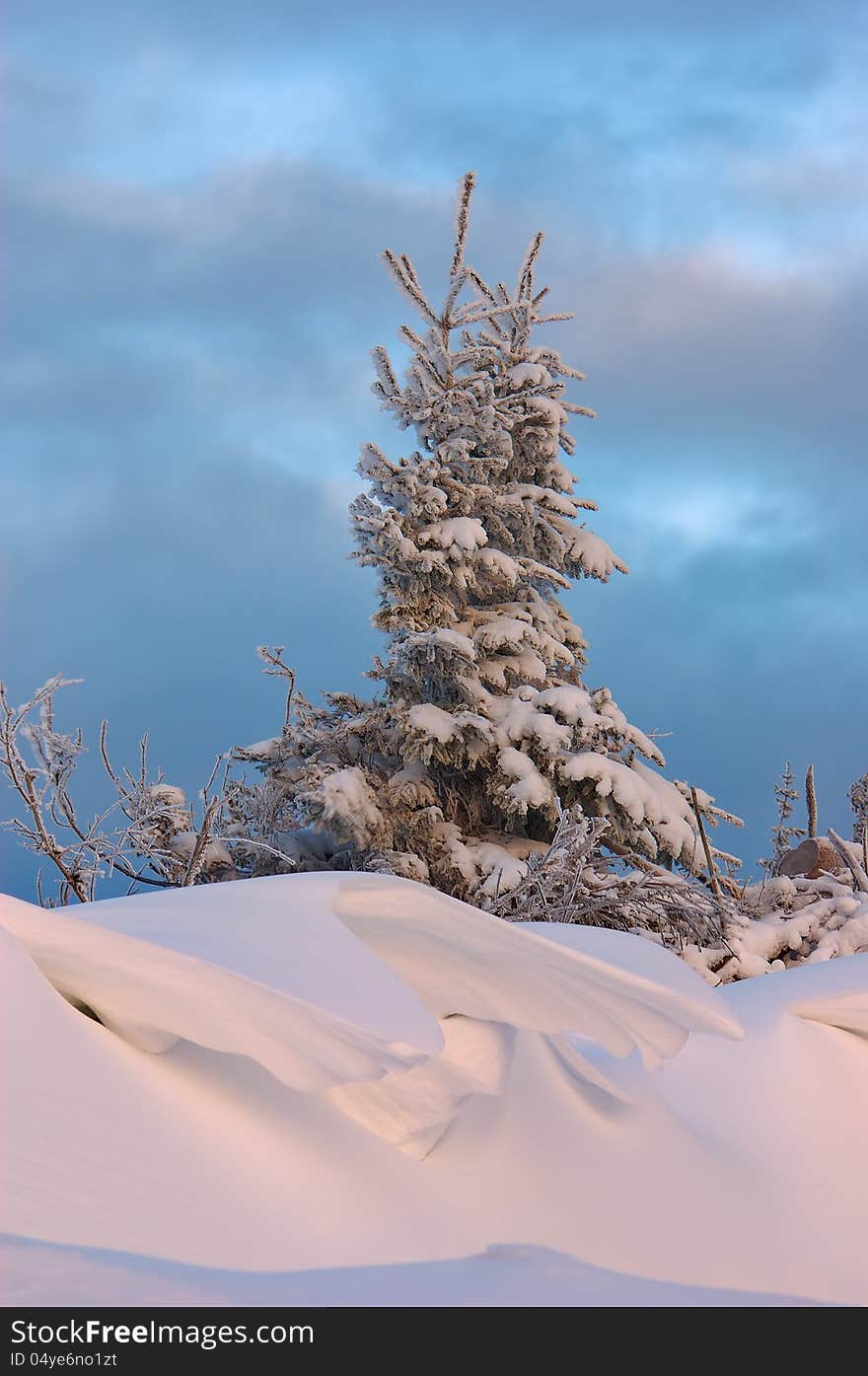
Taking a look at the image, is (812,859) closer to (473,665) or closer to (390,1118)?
(473,665)

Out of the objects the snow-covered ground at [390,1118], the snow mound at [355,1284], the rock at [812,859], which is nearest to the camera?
the snow mound at [355,1284]

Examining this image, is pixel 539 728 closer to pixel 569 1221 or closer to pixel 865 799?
pixel 865 799

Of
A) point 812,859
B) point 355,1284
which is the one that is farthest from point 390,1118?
point 812,859

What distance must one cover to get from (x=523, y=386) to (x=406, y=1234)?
26.1 feet

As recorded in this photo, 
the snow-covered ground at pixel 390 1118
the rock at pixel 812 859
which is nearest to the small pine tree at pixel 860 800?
the rock at pixel 812 859

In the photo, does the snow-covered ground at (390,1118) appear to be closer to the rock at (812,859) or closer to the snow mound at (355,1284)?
the snow mound at (355,1284)

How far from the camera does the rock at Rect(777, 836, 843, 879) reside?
6641 millimetres

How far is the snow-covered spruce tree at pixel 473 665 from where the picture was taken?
7.10 meters

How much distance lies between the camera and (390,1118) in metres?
1.74

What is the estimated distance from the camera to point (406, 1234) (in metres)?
1.50

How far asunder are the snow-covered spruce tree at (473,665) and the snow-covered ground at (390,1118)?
13.7 ft

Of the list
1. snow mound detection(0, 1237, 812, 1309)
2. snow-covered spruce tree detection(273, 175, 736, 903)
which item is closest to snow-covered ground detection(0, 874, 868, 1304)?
snow mound detection(0, 1237, 812, 1309)
